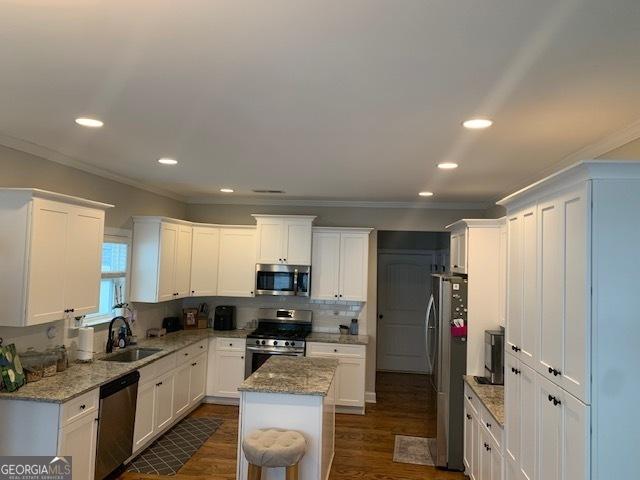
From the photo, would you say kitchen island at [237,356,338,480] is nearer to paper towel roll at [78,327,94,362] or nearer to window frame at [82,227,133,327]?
paper towel roll at [78,327,94,362]

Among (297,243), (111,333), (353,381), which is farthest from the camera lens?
(297,243)

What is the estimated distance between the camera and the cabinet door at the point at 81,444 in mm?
2943

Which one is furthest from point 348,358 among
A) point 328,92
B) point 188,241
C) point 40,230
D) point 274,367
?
point 328,92

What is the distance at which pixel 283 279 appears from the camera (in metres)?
5.79

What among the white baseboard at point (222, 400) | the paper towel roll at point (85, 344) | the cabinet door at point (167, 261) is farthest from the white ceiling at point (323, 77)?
the white baseboard at point (222, 400)

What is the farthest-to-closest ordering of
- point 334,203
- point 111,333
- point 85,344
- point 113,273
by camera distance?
point 334,203
point 113,273
point 111,333
point 85,344

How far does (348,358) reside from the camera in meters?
5.50

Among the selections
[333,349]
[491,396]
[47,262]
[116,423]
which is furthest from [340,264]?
[47,262]

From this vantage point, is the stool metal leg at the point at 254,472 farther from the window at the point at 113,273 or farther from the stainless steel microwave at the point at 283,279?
the stainless steel microwave at the point at 283,279

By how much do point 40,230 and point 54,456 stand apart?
1520 mm

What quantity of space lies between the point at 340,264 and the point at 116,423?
3.16 metres

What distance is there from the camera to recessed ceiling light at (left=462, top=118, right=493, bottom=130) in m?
2.43

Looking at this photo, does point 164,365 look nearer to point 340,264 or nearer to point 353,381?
point 353,381

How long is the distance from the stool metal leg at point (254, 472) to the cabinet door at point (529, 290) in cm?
176
